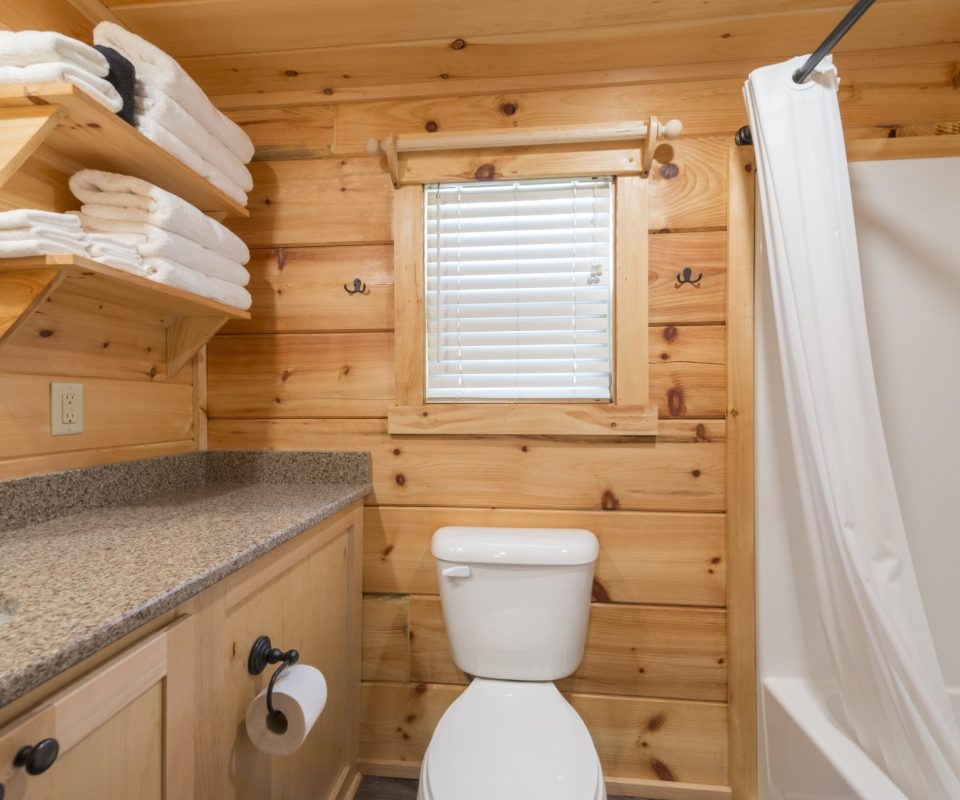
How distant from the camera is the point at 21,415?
3.36 feet

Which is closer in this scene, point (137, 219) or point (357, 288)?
point (137, 219)

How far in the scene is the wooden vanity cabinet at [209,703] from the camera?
22.0 inches

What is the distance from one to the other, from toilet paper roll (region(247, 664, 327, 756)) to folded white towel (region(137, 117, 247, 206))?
3.45 feet

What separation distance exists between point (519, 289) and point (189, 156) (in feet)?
2.74

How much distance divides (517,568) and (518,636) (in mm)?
166

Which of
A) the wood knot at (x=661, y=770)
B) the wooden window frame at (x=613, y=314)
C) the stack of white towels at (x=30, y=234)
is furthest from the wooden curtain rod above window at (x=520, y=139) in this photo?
the wood knot at (x=661, y=770)

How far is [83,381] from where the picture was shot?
45.9 inches

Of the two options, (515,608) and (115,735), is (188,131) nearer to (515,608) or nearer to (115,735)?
(115,735)

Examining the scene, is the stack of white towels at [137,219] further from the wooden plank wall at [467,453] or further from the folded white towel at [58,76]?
the wooden plank wall at [467,453]

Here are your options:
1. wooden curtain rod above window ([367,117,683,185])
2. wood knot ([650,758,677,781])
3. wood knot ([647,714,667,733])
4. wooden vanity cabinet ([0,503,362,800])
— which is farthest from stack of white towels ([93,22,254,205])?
wood knot ([650,758,677,781])

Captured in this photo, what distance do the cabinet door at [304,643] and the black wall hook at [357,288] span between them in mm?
640

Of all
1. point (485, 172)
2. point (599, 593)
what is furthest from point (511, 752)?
point (485, 172)

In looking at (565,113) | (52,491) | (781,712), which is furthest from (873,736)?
(52,491)

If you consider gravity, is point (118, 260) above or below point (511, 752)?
above
